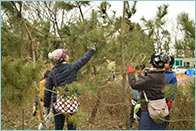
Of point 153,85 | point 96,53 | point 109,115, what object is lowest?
point 109,115

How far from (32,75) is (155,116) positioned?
3.38 ft

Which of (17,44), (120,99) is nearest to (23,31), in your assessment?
(17,44)

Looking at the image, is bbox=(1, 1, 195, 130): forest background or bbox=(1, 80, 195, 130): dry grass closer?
bbox=(1, 1, 195, 130): forest background

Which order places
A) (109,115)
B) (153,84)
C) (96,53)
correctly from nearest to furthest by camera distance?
(153,84) → (96,53) → (109,115)

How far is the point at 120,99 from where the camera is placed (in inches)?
148

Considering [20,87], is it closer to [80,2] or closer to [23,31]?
[23,31]

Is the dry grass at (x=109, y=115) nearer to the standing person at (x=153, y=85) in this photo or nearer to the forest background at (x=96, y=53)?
the forest background at (x=96, y=53)

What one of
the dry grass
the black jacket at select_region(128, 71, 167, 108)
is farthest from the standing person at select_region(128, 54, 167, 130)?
the dry grass

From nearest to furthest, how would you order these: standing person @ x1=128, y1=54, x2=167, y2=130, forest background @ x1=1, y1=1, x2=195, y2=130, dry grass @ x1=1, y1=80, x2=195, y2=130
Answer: forest background @ x1=1, y1=1, x2=195, y2=130
standing person @ x1=128, y1=54, x2=167, y2=130
dry grass @ x1=1, y1=80, x2=195, y2=130

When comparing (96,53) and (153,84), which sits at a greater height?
(96,53)

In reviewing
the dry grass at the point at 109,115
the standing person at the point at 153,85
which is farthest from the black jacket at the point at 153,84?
the dry grass at the point at 109,115

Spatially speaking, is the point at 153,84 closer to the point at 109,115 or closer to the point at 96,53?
the point at 96,53

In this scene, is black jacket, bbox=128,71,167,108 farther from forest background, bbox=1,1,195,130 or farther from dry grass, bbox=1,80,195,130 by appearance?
dry grass, bbox=1,80,195,130

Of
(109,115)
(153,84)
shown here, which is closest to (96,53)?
(153,84)
